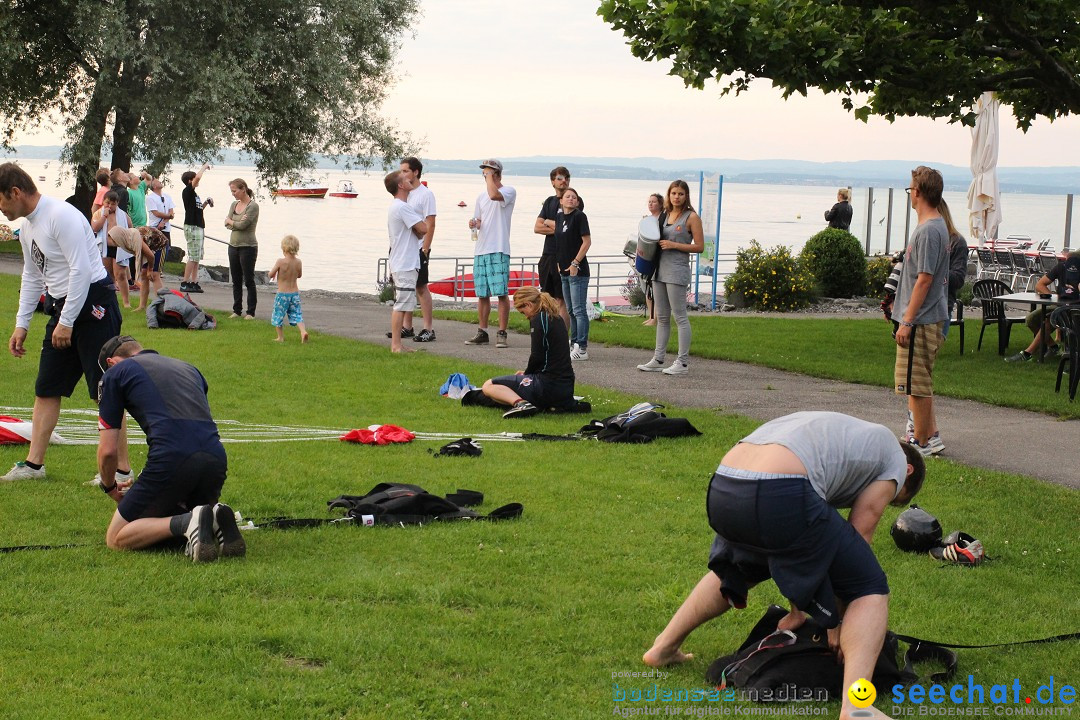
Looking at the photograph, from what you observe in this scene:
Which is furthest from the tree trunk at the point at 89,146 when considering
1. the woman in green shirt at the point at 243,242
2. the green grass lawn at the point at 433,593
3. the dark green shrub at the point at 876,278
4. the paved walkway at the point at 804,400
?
the green grass lawn at the point at 433,593

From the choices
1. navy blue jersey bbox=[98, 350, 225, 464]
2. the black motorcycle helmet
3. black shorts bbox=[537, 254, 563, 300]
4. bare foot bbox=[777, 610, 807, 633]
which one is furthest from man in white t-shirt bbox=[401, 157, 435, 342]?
bare foot bbox=[777, 610, 807, 633]

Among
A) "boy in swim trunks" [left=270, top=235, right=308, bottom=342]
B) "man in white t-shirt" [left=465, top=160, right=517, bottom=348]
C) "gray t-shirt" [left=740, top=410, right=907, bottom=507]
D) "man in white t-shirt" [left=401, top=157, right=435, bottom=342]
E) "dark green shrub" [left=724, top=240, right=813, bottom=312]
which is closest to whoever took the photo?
"gray t-shirt" [left=740, top=410, right=907, bottom=507]

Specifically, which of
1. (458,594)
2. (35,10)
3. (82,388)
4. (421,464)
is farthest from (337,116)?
(458,594)

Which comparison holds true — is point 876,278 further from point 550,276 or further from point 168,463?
point 168,463

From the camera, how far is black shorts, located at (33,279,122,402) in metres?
7.29

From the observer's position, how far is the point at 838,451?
4.21 meters

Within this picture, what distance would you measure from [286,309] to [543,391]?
552 centimetres

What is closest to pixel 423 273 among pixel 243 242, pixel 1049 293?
pixel 243 242

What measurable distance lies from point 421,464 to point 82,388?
4581 mm

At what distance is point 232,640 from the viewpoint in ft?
15.6

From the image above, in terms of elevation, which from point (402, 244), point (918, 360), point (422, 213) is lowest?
point (918, 360)

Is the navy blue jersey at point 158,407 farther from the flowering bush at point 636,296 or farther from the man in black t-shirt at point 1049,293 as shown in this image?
the flowering bush at point 636,296

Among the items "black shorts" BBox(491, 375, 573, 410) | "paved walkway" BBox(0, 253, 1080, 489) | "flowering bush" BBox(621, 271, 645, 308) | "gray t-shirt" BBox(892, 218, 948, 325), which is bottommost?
"paved walkway" BBox(0, 253, 1080, 489)

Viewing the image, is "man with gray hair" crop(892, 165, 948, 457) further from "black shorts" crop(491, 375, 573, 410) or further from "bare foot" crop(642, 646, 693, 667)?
"bare foot" crop(642, 646, 693, 667)
